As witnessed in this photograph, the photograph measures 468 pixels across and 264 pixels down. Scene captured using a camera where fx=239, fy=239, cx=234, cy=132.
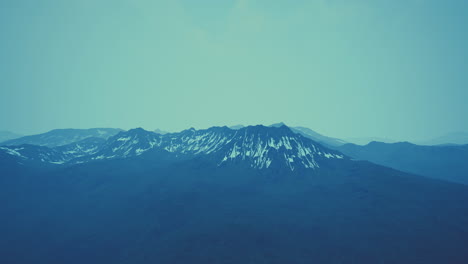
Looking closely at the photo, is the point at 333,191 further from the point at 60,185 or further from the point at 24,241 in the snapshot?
the point at 60,185

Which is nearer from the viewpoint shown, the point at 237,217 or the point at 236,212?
the point at 237,217

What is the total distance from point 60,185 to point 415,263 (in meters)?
186

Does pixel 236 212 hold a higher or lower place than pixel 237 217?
higher

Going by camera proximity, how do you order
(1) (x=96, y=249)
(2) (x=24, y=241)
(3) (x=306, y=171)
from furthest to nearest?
(3) (x=306, y=171) < (2) (x=24, y=241) < (1) (x=96, y=249)

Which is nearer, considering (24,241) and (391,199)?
(24,241)

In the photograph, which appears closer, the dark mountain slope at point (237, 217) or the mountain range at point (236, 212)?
the dark mountain slope at point (237, 217)

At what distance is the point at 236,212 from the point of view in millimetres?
105500

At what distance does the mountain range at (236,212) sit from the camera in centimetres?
7875

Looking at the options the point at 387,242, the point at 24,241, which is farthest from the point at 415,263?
the point at 24,241

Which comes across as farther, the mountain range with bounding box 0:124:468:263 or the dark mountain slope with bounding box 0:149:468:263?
the mountain range with bounding box 0:124:468:263

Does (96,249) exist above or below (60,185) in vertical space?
below

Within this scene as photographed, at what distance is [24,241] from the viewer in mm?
92938

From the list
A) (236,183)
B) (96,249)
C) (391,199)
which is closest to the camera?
(96,249)

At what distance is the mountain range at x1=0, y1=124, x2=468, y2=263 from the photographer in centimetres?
7875
